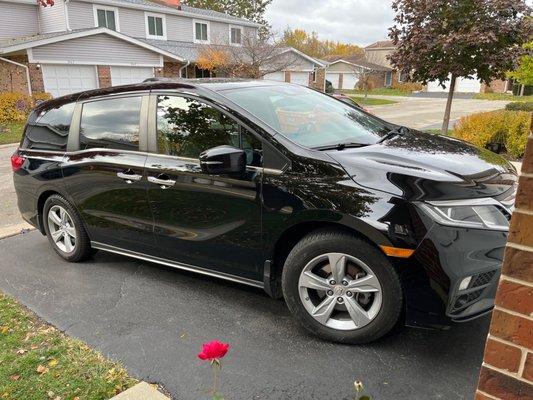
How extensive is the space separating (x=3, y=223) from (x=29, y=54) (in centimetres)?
1603

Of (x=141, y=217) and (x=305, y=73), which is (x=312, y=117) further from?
(x=305, y=73)

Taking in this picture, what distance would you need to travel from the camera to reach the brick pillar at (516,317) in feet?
4.00

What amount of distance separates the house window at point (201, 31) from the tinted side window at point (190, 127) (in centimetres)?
2828

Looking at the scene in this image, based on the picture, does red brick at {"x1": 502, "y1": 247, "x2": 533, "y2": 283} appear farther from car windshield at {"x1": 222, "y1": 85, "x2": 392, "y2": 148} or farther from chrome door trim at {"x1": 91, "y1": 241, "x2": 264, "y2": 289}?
chrome door trim at {"x1": 91, "y1": 241, "x2": 264, "y2": 289}

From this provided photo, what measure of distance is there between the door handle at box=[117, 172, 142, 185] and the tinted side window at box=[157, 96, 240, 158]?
0.98ft

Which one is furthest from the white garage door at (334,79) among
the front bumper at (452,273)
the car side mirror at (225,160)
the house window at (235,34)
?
the front bumper at (452,273)

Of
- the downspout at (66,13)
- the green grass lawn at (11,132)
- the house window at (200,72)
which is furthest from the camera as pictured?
the house window at (200,72)

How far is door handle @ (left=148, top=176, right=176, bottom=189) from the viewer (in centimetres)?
356

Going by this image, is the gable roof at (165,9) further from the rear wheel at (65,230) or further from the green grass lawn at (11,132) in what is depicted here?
the rear wheel at (65,230)

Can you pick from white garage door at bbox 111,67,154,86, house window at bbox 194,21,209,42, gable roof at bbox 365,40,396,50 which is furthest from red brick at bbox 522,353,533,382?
gable roof at bbox 365,40,396,50

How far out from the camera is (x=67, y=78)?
68.8ft

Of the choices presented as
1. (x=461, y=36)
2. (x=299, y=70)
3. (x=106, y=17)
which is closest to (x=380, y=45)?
(x=299, y=70)

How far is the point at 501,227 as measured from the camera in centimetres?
270

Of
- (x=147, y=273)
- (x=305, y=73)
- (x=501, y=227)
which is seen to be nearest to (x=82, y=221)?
(x=147, y=273)
